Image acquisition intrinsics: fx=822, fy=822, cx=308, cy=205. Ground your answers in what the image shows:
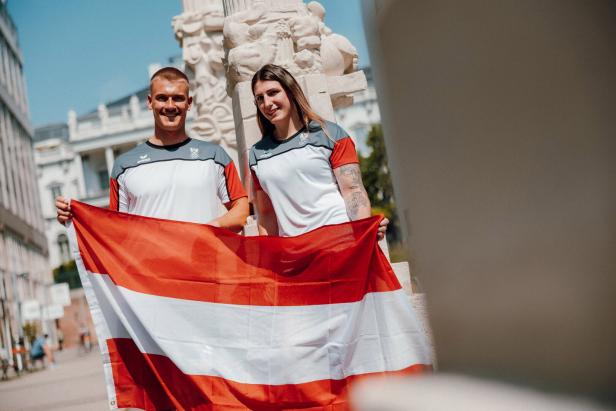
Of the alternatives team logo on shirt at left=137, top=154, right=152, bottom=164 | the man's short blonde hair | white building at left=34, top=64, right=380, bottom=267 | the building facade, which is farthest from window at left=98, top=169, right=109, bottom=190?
team logo on shirt at left=137, top=154, right=152, bottom=164

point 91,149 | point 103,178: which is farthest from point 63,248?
point 91,149

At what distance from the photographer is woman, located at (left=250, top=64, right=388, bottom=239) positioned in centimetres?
405

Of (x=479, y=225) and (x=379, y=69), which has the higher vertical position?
(x=379, y=69)

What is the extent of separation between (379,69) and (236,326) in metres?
2.82

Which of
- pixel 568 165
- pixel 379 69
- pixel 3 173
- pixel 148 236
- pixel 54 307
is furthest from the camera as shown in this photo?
pixel 3 173

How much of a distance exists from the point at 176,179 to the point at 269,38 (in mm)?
3916

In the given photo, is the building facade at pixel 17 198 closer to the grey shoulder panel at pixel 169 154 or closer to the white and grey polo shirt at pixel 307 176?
the grey shoulder panel at pixel 169 154

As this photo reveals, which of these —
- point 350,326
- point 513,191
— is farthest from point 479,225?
point 350,326

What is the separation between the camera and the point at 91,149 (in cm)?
8850

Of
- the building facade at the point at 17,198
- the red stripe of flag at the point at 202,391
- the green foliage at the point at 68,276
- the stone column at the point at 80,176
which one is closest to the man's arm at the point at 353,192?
the red stripe of flag at the point at 202,391

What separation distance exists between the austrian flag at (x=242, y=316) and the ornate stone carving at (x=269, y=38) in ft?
12.2

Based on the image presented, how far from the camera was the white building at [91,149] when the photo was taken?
85.4 meters

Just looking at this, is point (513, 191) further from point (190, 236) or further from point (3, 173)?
point (3, 173)

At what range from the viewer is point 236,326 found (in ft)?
13.2
